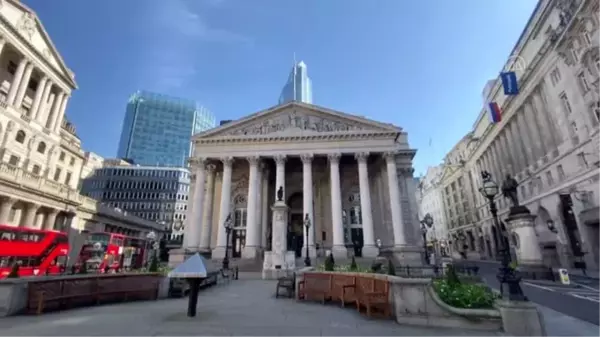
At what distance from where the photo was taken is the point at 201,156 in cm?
3347

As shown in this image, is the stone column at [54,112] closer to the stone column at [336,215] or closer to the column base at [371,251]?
the stone column at [336,215]

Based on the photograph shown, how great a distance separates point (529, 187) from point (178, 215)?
75.8m

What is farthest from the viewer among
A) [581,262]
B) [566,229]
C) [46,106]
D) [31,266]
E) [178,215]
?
[178,215]

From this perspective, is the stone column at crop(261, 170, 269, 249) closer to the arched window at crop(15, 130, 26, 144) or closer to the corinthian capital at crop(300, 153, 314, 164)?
the corinthian capital at crop(300, 153, 314, 164)

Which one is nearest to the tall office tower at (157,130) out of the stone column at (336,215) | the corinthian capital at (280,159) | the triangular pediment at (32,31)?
the triangular pediment at (32,31)

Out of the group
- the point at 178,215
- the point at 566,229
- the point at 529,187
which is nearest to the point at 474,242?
the point at 529,187

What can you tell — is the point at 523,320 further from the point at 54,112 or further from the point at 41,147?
the point at 54,112

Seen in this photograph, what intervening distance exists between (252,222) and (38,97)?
1148 inches

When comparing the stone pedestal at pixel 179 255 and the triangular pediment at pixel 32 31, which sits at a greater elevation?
the triangular pediment at pixel 32 31

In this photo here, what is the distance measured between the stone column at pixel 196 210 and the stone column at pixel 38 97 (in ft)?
59.8

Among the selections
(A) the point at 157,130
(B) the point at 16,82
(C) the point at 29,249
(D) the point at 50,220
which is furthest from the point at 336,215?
(A) the point at 157,130

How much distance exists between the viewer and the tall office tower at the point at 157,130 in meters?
102

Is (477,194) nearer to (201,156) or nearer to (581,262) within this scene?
(581,262)

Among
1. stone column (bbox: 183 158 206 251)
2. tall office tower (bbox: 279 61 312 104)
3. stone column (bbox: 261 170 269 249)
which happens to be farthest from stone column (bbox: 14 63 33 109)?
tall office tower (bbox: 279 61 312 104)
